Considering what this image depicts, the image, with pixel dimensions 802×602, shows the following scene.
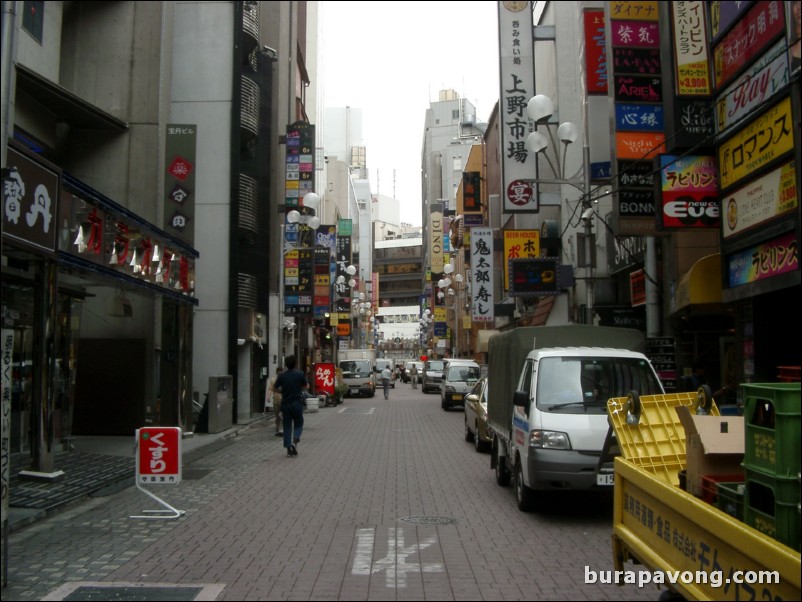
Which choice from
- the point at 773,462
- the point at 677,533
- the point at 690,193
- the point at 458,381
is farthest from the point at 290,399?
the point at 458,381

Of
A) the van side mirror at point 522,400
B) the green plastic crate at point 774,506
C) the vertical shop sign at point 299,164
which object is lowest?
the green plastic crate at point 774,506

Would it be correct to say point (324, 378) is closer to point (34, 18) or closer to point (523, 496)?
point (34, 18)

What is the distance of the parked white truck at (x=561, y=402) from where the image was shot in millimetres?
8945

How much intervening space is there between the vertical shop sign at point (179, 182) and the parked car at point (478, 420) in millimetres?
8090

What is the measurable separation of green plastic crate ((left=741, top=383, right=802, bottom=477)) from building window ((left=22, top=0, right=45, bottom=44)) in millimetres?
14946

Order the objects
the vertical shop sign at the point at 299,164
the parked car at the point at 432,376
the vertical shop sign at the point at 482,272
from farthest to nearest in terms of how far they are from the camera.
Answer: the parked car at the point at 432,376
the vertical shop sign at the point at 482,272
the vertical shop sign at the point at 299,164

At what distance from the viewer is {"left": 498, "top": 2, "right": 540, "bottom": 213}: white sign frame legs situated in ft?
75.3

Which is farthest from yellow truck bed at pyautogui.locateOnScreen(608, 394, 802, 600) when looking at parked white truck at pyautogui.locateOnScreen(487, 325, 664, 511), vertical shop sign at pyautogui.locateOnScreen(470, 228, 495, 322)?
vertical shop sign at pyautogui.locateOnScreen(470, 228, 495, 322)

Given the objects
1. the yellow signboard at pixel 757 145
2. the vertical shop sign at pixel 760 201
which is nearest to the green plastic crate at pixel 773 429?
the vertical shop sign at pixel 760 201

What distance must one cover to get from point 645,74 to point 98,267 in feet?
35.2

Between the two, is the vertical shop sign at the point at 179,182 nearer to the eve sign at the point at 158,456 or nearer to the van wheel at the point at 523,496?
the eve sign at the point at 158,456

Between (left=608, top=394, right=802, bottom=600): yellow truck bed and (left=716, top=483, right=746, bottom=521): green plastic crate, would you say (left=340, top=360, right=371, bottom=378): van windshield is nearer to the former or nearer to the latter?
(left=608, top=394, right=802, bottom=600): yellow truck bed

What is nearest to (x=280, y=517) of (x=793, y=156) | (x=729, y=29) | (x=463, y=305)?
(x=793, y=156)

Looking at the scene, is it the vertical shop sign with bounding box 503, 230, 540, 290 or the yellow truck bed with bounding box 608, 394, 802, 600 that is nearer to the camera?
the yellow truck bed with bounding box 608, 394, 802, 600
